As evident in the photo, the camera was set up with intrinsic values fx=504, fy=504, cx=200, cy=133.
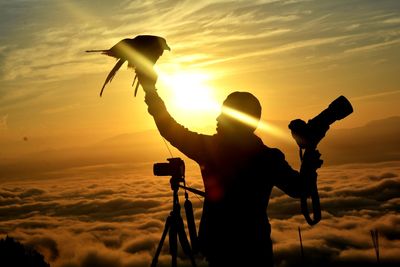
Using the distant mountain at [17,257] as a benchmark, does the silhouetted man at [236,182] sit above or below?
above

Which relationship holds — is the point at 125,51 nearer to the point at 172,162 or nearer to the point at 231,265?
the point at 172,162

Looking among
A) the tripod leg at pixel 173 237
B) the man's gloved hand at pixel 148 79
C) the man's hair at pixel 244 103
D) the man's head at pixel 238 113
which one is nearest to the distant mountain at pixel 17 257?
the tripod leg at pixel 173 237

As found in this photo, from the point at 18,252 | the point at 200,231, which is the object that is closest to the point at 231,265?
the point at 200,231

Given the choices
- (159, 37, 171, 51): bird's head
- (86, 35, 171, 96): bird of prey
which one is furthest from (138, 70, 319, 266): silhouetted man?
(159, 37, 171, 51): bird's head

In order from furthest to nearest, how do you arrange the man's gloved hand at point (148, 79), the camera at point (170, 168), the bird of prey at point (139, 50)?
the camera at point (170, 168) → the bird of prey at point (139, 50) → the man's gloved hand at point (148, 79)

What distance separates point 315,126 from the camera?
4328mm

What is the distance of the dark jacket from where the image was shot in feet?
14.1

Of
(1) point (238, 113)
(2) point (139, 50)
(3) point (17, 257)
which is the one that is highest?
(2) point (139, 50)

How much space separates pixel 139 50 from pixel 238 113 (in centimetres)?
119

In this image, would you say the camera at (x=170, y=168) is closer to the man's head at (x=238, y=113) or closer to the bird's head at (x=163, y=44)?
the man's head at (x=238, y=113)

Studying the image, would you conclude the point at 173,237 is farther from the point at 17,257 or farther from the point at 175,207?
the point at 17,257

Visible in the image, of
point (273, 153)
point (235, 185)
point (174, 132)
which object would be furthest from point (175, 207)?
point (273, 153)

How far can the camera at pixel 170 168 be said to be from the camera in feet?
17.0

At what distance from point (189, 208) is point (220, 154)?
1.15m
